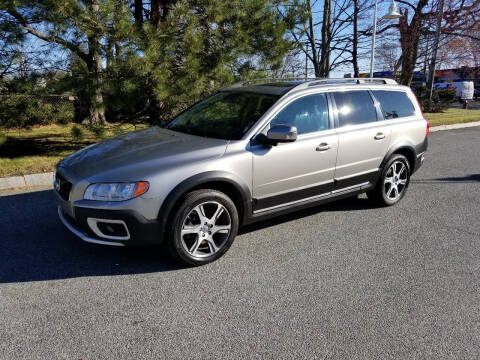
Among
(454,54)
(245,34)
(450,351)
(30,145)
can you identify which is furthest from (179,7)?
(454,54)

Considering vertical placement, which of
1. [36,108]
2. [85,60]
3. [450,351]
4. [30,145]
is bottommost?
[450,351]

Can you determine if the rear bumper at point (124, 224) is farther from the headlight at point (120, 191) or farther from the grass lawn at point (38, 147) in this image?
the grass lawn at point (38, 147)

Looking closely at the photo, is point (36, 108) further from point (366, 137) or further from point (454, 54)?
point (454, 54)

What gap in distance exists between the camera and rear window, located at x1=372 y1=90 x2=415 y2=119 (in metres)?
5.22

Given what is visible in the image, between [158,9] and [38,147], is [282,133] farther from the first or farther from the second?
[38,147]

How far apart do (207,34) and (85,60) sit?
2315 millimetres

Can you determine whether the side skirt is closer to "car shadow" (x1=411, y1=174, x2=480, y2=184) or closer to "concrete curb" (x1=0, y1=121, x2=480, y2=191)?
"car shadow" (x1=411, y1=174, x2=480, y2=184)

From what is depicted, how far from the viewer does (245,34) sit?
7855 millimetres

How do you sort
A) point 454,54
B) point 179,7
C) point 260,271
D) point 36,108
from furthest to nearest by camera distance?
1. point 454,54
2. point 36,108
3. point 179,7
4. point 260,271

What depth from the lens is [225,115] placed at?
177 inches

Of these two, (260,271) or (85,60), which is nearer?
(260,271)

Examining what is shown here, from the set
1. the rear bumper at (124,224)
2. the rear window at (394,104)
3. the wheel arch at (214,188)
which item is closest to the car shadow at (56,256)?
the rear bumper at (124,224)

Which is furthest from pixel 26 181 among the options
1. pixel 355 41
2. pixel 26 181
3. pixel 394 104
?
pixel 355 41

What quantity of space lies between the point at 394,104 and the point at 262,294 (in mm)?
3488
